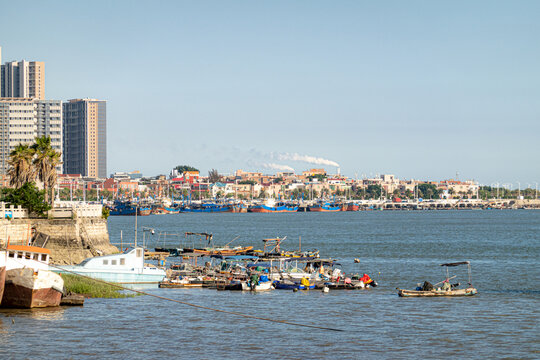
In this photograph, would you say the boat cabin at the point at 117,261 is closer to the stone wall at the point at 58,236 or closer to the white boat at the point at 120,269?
the white boat at the point at 120,269

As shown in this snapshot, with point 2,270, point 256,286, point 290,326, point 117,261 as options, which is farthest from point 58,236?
point 290,326

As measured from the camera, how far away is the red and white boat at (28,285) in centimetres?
3947

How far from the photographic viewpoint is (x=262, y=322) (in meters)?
41.6

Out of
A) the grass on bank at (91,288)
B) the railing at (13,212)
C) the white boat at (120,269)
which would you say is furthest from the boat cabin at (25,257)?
the railing at (13,212)

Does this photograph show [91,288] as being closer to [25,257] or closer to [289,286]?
[25,257]

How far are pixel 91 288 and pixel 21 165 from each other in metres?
35.1

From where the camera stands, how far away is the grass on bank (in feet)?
159

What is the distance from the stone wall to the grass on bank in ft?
43.2

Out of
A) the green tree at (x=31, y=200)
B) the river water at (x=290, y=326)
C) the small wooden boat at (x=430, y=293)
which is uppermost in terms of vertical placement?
the green tree at (x=31, y=200)

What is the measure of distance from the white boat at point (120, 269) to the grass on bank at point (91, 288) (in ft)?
7.63

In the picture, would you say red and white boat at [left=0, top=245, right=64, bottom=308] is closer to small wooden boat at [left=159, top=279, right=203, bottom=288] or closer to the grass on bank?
the grass on bank

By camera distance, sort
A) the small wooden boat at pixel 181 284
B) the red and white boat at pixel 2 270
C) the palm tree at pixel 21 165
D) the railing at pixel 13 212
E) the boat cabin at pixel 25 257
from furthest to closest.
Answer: the palm tree at pixel 21 165 → the railing at pixel 13 212 → the small wooden boat at pixel 181 284 → the boat cabin at pixel 25 257 → the red and white boat at pixel 2 270

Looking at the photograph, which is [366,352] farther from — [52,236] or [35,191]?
[35,191]

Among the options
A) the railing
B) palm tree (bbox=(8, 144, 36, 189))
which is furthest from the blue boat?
palm tree (bbox=(8, 144, 36, 189))
